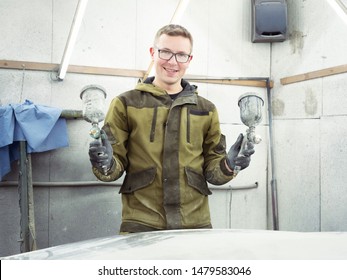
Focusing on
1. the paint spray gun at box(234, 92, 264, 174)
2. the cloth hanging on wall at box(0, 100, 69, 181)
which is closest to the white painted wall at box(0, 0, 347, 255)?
the cloth hanging on wall at box(0, 100, 69, 181)

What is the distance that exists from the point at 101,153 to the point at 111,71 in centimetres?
152

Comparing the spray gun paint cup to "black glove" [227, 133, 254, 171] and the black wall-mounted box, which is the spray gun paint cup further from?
the black wall-mounted box

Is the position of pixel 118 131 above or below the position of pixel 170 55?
below

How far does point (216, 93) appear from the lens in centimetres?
318

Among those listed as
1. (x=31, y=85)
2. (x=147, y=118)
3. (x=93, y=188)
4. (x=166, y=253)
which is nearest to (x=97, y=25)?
A: (x=31, y=85)

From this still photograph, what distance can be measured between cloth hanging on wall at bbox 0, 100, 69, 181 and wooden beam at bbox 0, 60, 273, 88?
341mm

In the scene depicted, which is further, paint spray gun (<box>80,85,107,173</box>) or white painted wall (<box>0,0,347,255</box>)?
white painted wall (<box>0,0,347,255</box>)

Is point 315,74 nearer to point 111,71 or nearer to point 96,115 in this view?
point 111,71

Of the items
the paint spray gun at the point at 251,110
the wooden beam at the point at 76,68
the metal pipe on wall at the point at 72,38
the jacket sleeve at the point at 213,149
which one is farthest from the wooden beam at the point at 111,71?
the paint spray gun at the point at 251,110

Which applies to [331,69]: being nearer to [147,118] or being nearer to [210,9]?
[210,9]

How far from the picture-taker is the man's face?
5.74ft

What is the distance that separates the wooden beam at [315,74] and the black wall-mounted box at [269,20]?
335mm

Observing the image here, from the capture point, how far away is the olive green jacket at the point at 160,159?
1.72 metres

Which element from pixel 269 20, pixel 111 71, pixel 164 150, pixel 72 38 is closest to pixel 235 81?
pixel 269 20
